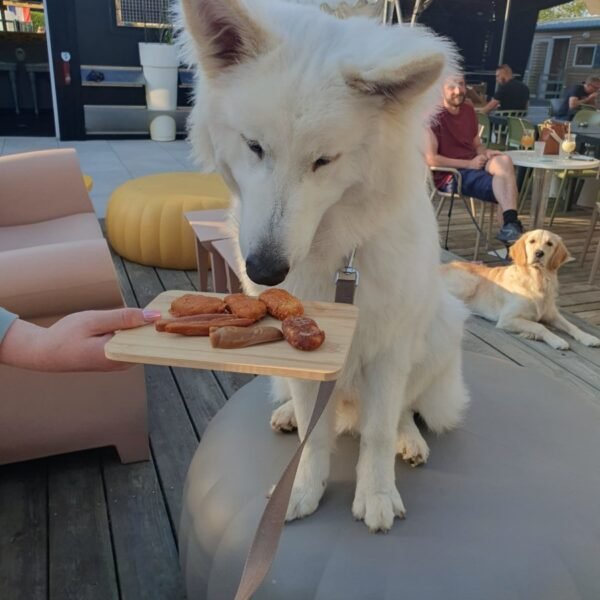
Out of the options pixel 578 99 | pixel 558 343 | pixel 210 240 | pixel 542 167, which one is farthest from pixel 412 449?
pixel 578 99

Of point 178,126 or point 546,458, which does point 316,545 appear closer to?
point 546,458

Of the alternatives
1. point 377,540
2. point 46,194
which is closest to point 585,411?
point 377,540

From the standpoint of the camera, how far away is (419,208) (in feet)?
4.55

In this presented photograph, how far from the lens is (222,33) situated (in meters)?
1.16

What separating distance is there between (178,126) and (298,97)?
9.53 m

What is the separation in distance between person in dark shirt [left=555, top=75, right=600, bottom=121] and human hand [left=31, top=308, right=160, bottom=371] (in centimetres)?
922

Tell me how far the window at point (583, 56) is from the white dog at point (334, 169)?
65.2ft

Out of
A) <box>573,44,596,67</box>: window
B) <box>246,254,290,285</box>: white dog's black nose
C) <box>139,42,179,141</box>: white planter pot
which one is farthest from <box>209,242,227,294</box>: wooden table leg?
<box>573,44,596,67</box>: window

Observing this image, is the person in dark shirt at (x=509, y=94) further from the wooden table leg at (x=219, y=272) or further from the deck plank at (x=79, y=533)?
the deck plank at (x=79, y=533)

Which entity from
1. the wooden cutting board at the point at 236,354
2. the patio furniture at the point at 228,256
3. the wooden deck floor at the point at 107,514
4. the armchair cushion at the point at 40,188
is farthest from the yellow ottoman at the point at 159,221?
the wooden cutting board at the point at 236,354

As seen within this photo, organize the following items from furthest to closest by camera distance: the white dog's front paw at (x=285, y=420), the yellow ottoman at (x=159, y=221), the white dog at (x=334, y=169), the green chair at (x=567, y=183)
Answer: the green chair at (x=567, y=183)
the yellow ottoman at (x=159, y=221)
the white dog's front paw at (x=285, y=420)
the white dog at (x=334, y=169)

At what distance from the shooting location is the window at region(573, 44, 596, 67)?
58.4 ft

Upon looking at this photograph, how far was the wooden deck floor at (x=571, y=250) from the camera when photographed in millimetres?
4152

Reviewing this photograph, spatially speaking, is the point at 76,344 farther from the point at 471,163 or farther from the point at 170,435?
the point at 471,163
